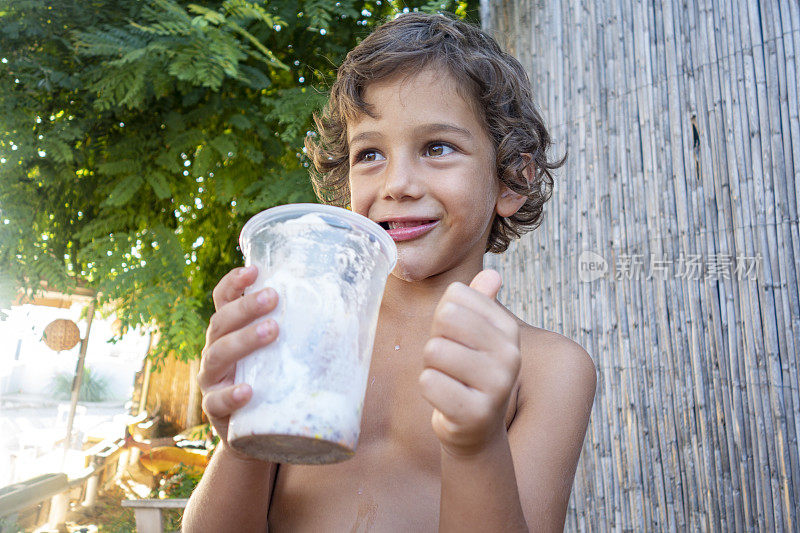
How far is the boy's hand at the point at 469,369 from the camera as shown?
74 cm

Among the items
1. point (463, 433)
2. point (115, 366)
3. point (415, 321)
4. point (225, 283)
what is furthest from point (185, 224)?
point (115, 366)

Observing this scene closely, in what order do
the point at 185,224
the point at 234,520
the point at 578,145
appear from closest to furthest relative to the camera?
the point at 234,520, the point at 578,145, the point at 185,224

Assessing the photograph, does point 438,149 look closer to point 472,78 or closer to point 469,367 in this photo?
point 472,78

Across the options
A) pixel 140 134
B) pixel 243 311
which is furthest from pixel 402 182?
pixel 140 134

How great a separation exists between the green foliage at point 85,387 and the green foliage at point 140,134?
11.9 meters

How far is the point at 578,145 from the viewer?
2.57 meters

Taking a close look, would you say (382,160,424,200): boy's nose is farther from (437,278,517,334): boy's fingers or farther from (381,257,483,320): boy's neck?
(437,278,517,334): boy's fingers

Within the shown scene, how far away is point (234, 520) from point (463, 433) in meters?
0.52

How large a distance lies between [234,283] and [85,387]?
52.4ft

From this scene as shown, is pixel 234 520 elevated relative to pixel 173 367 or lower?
lower

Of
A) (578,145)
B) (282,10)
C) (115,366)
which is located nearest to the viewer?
(578,145)

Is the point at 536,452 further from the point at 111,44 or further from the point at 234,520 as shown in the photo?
the point at 111,44

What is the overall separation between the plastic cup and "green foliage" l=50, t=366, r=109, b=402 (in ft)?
47.6

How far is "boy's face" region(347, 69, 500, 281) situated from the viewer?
1.25 metres
